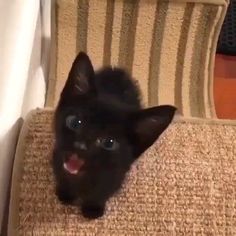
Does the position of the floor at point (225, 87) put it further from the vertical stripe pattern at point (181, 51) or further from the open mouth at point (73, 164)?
the open mouth at point (73, 164)

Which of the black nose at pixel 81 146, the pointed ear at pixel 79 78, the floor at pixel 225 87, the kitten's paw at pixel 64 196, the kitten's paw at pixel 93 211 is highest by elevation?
the floor at pixel 225 87

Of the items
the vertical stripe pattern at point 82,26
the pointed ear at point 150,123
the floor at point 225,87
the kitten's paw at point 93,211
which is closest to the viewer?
the pointed ear at point 150,123

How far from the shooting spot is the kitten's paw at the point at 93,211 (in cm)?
103

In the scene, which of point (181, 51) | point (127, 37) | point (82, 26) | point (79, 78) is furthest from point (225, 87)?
point (79, 78)

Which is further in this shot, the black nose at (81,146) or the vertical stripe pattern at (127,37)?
the vertical stripe pattern at (127,37)

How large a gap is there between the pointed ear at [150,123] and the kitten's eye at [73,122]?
85mm

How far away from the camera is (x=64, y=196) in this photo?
1.04m

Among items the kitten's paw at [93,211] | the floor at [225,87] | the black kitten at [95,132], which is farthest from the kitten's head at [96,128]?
the floor at [225,87]

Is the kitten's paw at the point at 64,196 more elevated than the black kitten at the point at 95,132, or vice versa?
the black kitten at the point at 95,132

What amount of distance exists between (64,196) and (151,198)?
156mm

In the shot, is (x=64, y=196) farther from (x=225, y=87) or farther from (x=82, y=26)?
(x=225, y=87)

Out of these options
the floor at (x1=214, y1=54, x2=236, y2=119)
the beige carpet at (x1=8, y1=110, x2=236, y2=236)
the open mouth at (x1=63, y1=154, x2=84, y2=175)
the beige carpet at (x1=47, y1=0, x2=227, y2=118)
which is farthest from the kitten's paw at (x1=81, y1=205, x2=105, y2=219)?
the floor at (x1=214, y1=54, x2=236, y2=119)

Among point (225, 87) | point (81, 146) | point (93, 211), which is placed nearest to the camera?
point (81, 146)

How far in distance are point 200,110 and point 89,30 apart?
35 centimetres
